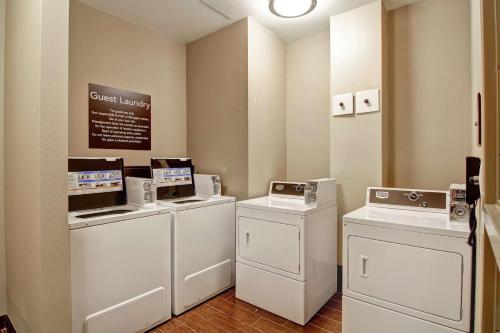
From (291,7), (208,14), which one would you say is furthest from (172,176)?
(291,7)

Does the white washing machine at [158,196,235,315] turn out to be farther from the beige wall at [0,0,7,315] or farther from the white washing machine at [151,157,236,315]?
the beige wall at [0,0,7,315]

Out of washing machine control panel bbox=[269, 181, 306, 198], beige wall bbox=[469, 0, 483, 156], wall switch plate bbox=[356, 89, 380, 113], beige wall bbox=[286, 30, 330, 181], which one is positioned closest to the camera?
beige wall bbox=[469, 0, 483, 156]

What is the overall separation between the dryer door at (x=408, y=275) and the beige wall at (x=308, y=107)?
4.22ft

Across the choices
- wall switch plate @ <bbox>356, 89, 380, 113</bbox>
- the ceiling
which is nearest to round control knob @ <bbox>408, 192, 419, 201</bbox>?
wall switch plate @ <bbox>356, 89, 380, 113</bbox>

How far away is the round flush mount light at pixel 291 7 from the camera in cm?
227

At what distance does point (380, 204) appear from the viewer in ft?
6.85

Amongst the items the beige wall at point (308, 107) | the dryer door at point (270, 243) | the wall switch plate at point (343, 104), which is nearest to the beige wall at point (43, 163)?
the dryer door at point (270, 243)

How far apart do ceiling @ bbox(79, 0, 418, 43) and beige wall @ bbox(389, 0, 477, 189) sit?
0.84ft

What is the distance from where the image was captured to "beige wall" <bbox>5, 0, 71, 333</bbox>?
4.61ft

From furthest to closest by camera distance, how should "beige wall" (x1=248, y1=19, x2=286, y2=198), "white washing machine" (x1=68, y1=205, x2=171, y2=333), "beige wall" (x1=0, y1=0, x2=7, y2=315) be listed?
"beige wall" (x1=248, y1=19, x2=286, y2=198) < "beige wall" (x1=0, y1=0, x2=7, y2=315) < "white washing machine" (x1=68, y1=205, x2=171, y2=333)

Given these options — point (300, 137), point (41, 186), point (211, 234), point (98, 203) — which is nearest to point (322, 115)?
point (300, 137)

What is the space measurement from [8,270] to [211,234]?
1512mm

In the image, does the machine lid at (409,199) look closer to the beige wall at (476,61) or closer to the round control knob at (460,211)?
the round control knob at (460,211)

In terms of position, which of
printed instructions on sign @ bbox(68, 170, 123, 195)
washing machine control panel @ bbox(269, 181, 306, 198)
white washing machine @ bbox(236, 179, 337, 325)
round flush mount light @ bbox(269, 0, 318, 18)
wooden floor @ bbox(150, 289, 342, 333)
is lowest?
wooden floor @ bbox(150, 289, 342, 333)
